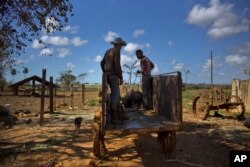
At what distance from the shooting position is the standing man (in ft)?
31.2

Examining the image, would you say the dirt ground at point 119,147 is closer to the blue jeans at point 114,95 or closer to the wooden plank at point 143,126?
the wooden plank at point 143,126

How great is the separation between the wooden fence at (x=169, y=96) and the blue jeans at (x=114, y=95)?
1126 mm

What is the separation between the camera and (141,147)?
30.5 ft

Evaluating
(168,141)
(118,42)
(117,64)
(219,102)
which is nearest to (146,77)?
(117,64)

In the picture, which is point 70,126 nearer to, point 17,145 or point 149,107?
point 17,145

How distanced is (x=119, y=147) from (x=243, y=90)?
42.4 feet

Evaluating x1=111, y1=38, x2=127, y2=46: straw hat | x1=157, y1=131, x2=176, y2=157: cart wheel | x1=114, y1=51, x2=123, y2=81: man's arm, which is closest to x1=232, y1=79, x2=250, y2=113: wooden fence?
x1=157, y1=131, x2=176, y2=157: cart wheel

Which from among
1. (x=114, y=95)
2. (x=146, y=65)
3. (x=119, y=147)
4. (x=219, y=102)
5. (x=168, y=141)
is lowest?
(x=119, y=147)

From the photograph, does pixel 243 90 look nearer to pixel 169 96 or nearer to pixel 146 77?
pixel 146 77

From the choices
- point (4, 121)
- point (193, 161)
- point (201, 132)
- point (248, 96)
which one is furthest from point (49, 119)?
point (248, 96)

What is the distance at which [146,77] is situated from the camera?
9648mm

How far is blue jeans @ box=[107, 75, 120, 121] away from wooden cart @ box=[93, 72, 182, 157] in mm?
264

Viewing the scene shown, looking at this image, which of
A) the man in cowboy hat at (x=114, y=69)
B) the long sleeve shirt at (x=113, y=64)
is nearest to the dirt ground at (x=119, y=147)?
the man in cowboy hat at (x=114, y=69)

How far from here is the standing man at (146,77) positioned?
9.52 meters
